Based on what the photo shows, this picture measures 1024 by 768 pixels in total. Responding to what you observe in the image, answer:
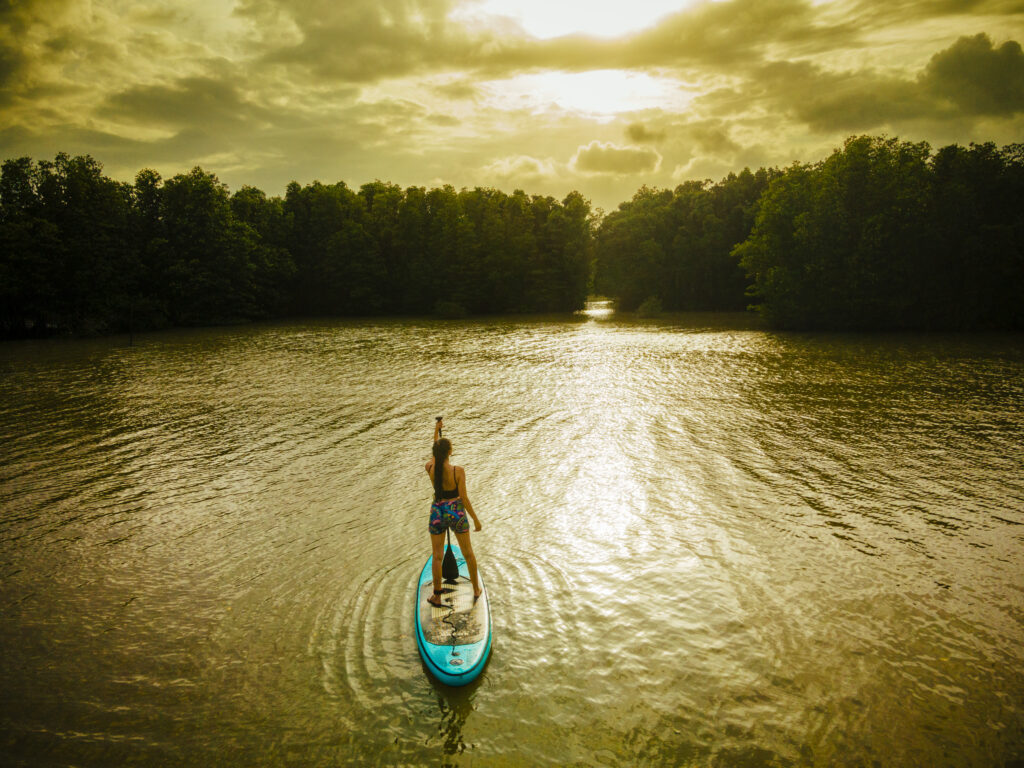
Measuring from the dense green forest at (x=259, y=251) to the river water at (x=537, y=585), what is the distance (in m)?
44.4

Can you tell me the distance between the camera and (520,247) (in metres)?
83.6

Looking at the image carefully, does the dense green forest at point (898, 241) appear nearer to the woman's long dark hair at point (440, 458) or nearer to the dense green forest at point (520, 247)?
the dense green forest at point (520, 247)

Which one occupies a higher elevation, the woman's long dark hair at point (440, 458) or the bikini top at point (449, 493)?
the woman's long dark hair at point (440, 458)

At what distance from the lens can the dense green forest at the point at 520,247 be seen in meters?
49.8

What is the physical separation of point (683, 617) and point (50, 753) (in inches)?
327

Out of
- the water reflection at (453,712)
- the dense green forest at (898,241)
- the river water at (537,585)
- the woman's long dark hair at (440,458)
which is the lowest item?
the water reflection at (453,712)

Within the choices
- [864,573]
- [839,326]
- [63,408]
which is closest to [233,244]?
[63,408]

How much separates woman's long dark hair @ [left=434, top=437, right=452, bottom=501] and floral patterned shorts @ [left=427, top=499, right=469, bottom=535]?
0.21 metres

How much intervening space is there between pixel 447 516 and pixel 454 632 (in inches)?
65.9

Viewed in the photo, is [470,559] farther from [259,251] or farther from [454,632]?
[259,251]

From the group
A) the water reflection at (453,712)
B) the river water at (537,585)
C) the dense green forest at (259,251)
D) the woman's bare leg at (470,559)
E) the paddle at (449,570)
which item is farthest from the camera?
the dense green forest at (259,251)

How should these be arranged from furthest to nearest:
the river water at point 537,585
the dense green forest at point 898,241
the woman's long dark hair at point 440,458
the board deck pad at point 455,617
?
the dense green forest at point 898,241, the woman's long dark hair at point 440,458, the board deck pad at point 455,617, the river water at point 537,585

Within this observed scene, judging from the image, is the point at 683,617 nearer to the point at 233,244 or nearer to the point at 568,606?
the point at 568,606

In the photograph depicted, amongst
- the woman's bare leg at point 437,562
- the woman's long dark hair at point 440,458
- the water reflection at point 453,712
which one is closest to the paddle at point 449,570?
the woman's bare leg at point 437,562
